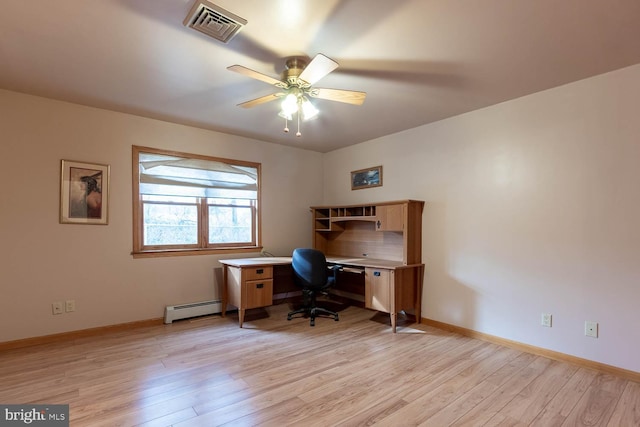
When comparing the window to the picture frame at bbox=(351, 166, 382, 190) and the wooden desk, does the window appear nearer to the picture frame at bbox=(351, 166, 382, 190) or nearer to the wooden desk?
the wooden desk

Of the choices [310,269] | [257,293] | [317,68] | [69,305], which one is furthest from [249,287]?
[317,68]

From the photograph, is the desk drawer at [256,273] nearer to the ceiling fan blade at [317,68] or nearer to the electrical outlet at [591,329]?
the ceiling fan blade at [317,68]

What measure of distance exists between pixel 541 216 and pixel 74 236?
15.6ft

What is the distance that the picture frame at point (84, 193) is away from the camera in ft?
10.5

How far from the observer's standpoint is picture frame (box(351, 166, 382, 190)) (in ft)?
14.6

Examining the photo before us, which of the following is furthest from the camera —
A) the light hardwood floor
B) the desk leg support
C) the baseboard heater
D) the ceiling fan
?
the desk leg support

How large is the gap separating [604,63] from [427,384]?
2.87 metres

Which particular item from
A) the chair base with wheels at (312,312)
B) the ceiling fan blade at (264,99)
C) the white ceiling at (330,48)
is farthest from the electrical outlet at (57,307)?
the ceiling fan blade at (264,99)

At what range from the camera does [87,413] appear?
1929 mm

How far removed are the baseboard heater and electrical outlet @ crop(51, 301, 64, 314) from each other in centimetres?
100

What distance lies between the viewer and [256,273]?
3.72 meters

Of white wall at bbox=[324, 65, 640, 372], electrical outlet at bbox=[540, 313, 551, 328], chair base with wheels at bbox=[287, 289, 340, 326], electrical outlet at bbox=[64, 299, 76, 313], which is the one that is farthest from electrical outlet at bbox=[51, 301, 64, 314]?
electrical outlet at bbox=[540, 313, 551, 328]

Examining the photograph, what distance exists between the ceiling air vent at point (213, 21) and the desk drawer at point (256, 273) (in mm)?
2463

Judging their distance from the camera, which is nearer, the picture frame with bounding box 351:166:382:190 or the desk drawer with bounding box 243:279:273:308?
the desk drawer with bounding box 243:279:273:308
